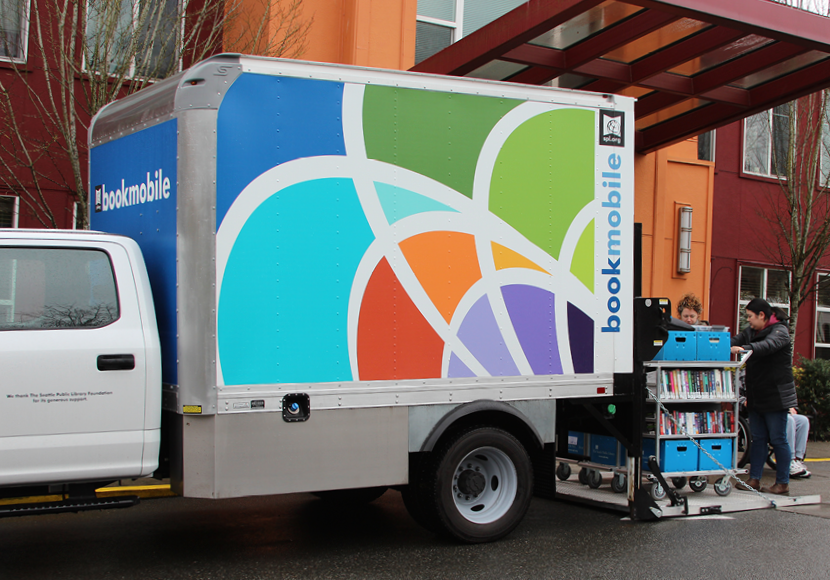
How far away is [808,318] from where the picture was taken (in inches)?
678

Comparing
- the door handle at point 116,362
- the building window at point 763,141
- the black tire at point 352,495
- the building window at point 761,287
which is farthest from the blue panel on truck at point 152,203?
the building window at point 763,141

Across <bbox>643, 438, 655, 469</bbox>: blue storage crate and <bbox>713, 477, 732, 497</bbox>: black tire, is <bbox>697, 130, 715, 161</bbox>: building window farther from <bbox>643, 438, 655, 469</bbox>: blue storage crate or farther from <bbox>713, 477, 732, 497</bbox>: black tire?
<bbox>643, 438, 655, 469</bbox>: blue storage crate

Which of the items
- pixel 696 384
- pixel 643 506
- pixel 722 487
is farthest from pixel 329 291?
pixel 722 487

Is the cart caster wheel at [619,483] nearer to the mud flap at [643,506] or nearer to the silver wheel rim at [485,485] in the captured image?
the mud flap at [643,506]

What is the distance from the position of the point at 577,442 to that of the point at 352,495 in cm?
219

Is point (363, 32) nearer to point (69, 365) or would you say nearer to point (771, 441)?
point (771, 441)

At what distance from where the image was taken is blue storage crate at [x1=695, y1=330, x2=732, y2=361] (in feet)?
25.1

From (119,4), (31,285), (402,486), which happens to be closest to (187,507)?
(402,486)

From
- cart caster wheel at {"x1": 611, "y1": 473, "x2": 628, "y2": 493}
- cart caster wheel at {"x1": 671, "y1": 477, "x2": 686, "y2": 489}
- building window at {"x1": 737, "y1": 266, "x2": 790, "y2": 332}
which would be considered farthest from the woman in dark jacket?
building window at {"x1": 737, "y1": 266, "x2": 790, "y2": 332}

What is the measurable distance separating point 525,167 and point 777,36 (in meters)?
4.66

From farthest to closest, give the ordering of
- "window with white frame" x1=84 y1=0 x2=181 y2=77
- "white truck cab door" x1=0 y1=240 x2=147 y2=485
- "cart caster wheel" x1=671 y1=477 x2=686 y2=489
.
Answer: "window with white frame" x1=84 y1=0 x2=181 y2=77, "cart caster wheel" x1=671 y1=477 x2=686 y2=489, "white truck cab door" x1=0 y1=240 x2=147 y2=485

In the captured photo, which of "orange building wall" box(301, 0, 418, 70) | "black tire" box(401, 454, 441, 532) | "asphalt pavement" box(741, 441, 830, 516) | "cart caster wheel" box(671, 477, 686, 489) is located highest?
"orange building wall" box(301, 0, 418, 70)

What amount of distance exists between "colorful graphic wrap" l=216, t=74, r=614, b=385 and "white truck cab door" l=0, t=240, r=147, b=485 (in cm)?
61

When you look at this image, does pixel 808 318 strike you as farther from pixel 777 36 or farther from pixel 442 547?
pixel 442 547
